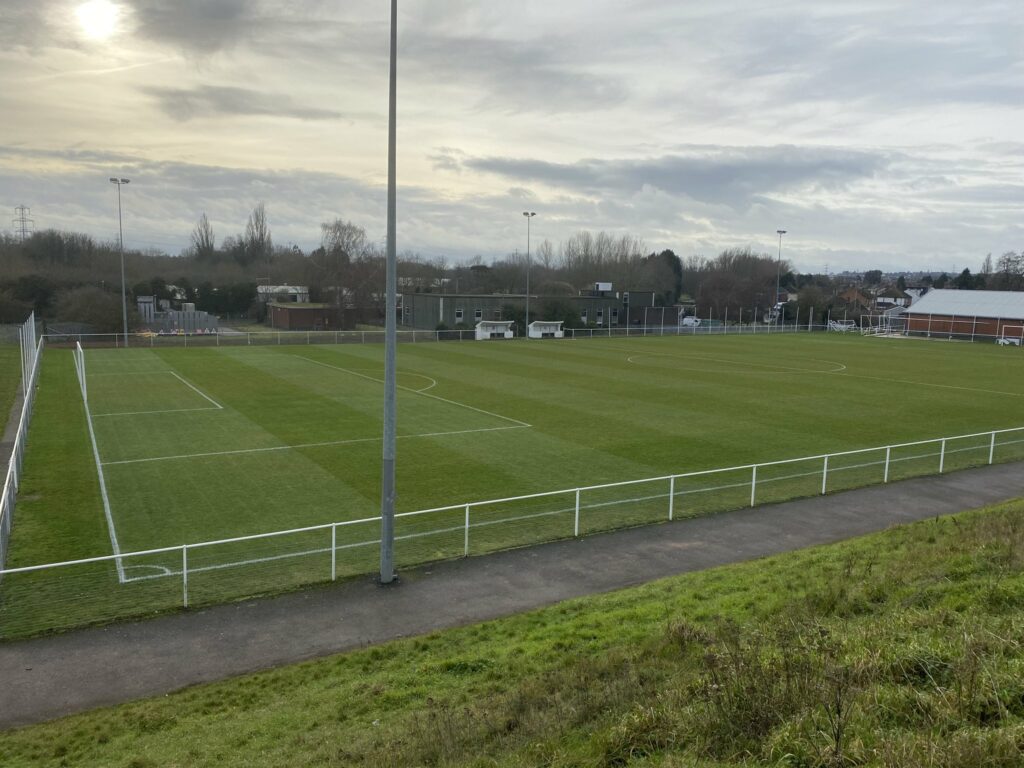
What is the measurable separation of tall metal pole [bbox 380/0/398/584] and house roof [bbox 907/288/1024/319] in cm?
8808

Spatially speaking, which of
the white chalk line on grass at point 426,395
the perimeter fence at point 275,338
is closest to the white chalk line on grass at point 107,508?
→ the white chalk line on grass at point 426,395

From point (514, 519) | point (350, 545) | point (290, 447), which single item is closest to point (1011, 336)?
point (290, 447)

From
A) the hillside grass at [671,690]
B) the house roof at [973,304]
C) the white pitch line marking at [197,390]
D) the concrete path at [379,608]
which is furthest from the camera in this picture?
A: the house roof at [973,304]

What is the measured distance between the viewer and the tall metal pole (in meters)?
13.0

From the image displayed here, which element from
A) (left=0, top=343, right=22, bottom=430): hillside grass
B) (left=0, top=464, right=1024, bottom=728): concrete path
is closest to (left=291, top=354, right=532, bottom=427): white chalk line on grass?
(left=0, top=464, right=1024, bottom=728): concrete path

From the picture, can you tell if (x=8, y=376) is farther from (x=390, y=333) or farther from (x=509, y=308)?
(x=509, y=308)

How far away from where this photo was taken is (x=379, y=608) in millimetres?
12555

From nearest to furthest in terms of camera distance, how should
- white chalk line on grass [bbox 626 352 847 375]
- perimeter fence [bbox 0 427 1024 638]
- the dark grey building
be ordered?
perimeter fence [bbox 0 427 1024 638] → white chalk line on grass [bbox 626 352 847 375] → the dark grey building

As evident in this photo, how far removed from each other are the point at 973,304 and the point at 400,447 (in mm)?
84553

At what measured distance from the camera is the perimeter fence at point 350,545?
41.7 ft

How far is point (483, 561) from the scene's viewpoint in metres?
14.7

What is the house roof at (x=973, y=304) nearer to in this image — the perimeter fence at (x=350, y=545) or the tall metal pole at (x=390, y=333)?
the perimeter fence at (x=350, y=545)

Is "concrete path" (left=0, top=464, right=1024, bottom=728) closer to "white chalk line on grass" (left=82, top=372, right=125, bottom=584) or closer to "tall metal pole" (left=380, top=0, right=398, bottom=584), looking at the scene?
"tall metal pole" (left=380, top=0, right=398, bottom=584)

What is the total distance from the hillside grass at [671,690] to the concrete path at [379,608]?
0.69 meters
